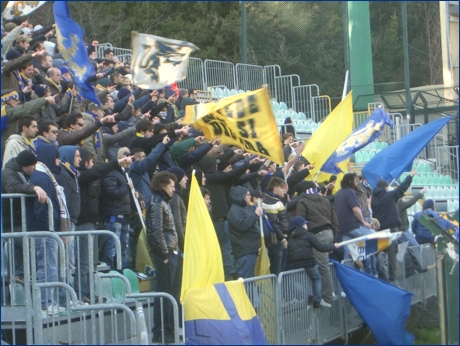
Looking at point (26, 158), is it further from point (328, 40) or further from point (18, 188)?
point (328, 40)

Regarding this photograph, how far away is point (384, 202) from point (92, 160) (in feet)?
16.6

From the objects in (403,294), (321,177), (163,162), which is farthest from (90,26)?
(403,294)

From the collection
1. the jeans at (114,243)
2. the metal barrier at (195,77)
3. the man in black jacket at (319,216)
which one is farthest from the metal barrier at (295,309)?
the metal barrier at (195,77)

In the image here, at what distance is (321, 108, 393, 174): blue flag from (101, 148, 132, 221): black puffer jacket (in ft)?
13.2

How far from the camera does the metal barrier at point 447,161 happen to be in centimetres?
2153

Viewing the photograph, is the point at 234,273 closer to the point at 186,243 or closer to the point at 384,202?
the point at 186,243

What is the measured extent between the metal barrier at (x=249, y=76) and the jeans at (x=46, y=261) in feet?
51.5

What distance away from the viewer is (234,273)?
39.7 ft

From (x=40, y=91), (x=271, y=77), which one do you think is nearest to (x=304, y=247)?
(x=40, y=91)

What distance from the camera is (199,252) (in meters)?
9.99

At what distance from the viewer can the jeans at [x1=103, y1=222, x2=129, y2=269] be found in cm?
1080

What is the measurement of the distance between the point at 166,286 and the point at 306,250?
2.26 m

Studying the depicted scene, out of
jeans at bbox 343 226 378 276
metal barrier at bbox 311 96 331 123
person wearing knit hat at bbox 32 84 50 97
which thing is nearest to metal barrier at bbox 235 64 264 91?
metal barrier at bbox 311 96 331 123

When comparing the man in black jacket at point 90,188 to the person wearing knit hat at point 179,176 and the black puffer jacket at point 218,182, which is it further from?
the black puffer jacket at point 218,182
